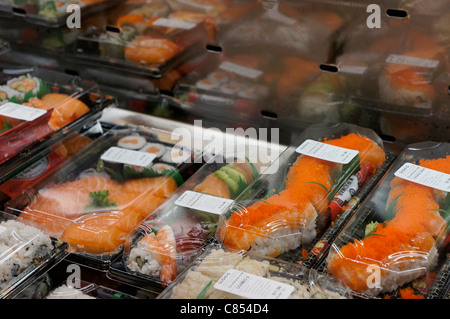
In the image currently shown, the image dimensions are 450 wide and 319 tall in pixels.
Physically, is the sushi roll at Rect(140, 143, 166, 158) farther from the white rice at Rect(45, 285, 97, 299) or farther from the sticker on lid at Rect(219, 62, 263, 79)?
the white rice at Rect(45, 285, 97, 299)

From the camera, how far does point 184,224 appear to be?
6.65 ft

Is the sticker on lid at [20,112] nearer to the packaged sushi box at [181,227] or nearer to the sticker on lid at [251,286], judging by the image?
the packaged sushi box at [181,227]

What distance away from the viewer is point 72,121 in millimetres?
2670

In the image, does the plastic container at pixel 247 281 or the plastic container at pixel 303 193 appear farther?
the plastic container at pixel 303 193

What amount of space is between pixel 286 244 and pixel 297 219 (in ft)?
0.28

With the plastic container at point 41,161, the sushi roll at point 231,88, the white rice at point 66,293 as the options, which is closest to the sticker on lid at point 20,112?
the plastic container at point 41,161

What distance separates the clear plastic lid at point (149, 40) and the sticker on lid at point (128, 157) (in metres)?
0.46

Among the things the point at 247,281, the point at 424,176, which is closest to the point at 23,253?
the point at 247,281

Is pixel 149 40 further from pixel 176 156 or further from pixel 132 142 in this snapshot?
pixel 176 156

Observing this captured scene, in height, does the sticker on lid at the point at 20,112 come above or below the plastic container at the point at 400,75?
below

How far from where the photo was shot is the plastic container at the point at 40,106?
2451mm

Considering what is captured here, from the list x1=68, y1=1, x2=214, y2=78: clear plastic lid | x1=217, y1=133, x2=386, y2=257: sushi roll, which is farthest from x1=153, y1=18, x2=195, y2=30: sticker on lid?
x1=217, y1=133, x2=386, y2=257: sushi roll

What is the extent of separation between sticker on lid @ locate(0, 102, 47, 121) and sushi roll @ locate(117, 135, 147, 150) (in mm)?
345

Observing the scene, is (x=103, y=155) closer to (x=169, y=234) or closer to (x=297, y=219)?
(x=169, y=234)
